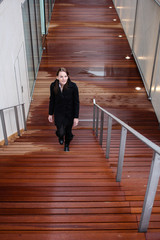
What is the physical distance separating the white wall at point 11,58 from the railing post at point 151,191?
2887 mm

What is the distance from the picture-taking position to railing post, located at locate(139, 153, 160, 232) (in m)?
1.53

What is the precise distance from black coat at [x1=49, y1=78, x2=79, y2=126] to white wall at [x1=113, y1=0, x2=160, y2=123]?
3.53m

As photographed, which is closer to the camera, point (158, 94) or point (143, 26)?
point (158, 94)

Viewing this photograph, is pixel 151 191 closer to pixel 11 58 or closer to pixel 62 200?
pixel 62 200

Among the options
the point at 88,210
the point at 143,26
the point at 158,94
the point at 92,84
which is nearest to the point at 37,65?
the point at 92,84

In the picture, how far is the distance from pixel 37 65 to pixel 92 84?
2041 millimetres

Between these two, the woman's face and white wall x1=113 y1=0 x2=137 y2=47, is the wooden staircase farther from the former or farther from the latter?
white wall x1=113 y1=0 x2=137 y2=47

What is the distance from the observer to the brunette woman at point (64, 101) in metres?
3.35

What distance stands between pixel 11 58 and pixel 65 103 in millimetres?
1968

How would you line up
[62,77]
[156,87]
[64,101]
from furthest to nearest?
[156,87] → [64,101] → [62,77]

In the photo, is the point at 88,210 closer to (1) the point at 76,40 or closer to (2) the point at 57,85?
(2) the point at 57,85

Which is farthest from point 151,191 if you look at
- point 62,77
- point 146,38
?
Result: point 146,38

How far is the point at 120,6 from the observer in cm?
1149

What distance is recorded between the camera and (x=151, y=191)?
1.65 m
